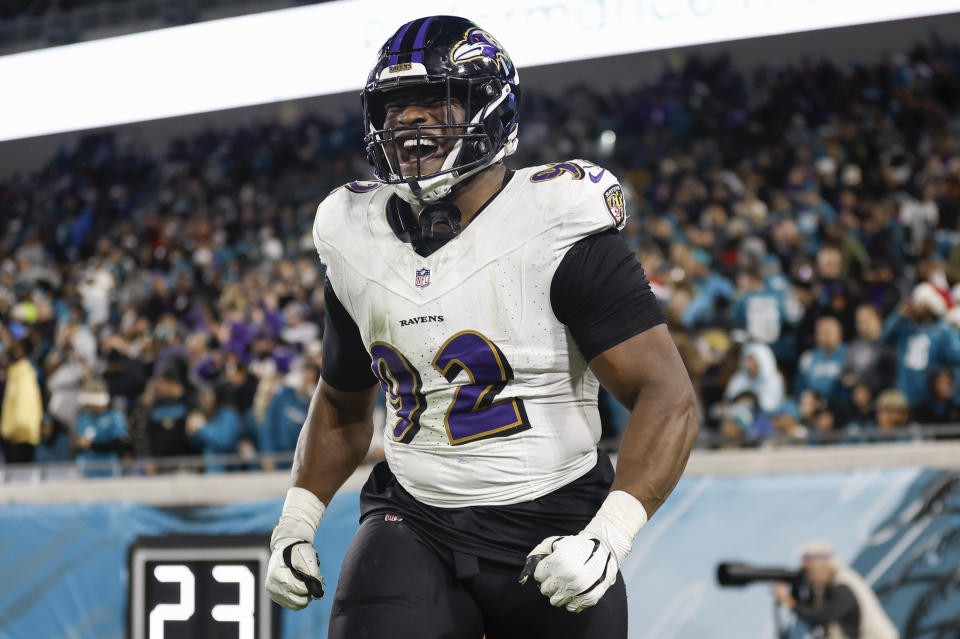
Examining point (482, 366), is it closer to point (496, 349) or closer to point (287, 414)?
point (496, 349)

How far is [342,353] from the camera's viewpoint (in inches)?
95.3

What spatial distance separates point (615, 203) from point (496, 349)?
0.37 m

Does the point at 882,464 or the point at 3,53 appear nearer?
the point at 882,464

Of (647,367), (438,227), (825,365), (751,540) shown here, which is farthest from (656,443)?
(825,365)

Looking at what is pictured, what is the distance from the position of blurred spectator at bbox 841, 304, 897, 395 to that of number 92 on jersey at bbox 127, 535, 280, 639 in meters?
3.22

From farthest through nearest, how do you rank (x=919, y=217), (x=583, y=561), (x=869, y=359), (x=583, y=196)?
(x=919, y=217), (x=869, y=359), (x=583, y=196), (x=583, y=561)

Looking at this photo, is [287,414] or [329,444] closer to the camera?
[329,444]

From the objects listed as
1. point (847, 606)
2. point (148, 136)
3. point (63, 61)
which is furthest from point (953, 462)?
point (148, 136)

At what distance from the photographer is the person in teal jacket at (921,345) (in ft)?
18.7

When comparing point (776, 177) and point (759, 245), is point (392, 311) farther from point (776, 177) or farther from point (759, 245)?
point (776, 177)

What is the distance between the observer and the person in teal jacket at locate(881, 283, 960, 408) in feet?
18.7

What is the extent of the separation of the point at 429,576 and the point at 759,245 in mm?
6547

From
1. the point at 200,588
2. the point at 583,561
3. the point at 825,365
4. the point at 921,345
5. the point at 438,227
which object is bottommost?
the point at 200,588

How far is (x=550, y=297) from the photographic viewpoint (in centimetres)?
211
